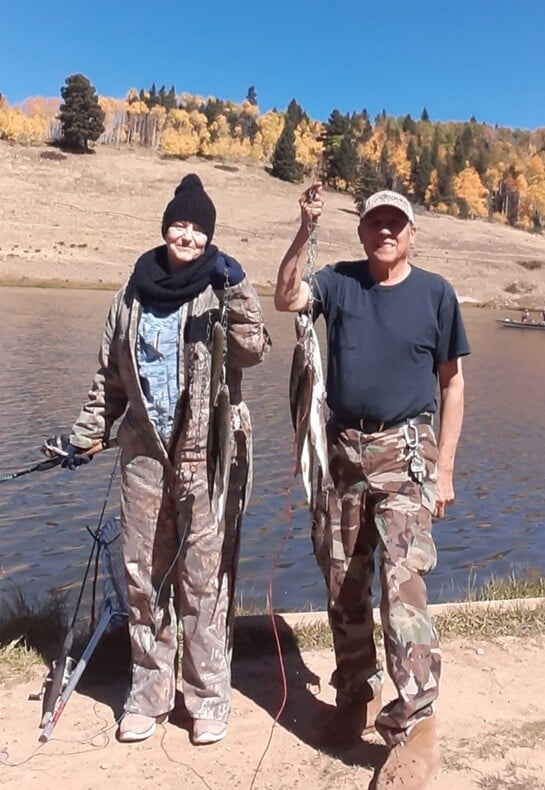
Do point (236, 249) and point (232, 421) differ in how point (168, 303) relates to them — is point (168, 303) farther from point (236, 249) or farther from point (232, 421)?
point (236, 249)

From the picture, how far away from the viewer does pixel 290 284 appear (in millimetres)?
4316

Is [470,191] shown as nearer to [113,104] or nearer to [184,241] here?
[113,104]

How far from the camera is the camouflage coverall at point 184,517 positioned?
14.9ft

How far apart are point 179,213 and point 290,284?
0.66 metres

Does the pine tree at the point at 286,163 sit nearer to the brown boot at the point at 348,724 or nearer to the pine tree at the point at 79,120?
the pine tree at the point at 79,120

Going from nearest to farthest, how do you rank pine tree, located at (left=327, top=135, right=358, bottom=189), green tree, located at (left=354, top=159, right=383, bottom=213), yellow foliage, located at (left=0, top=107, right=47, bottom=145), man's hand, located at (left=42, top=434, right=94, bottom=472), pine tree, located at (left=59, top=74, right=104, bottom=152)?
man's hand, located at (left=42, top=434, right=94, bottom=472) < green tree, located at (left=354, top=159, right=383, bottom=213) < pine tree, located at (left=59, top=74, right=104, bottom=152) < yellow foliage, located at (left=0, top=107, right=47, bottom=145) < pine tree, located at (left=327, top=135, right=358, bottom=189)

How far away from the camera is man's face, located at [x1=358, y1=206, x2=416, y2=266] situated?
4.38 meters

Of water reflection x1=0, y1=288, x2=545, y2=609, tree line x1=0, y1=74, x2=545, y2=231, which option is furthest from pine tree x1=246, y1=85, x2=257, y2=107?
water reflection x1=0, y1=288, x2=545, y2=609

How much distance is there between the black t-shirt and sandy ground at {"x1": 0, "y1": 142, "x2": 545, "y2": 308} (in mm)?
47360

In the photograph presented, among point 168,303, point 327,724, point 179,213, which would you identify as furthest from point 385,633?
point 179,213

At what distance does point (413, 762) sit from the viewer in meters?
4.04

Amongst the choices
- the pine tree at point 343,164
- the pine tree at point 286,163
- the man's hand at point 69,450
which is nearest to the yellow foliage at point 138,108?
the pine tree at point 343,164

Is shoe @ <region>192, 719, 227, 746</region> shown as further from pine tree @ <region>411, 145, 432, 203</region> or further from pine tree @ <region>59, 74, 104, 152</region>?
pine tree @ <region>411, 145, 432, 203</region>

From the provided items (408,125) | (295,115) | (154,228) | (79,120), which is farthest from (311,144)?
(154,228)
